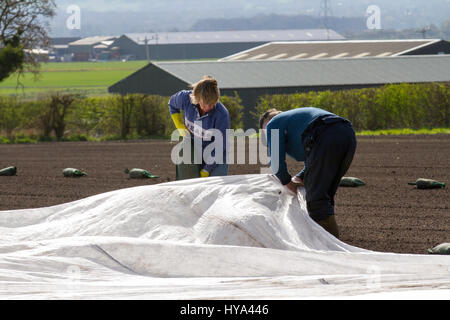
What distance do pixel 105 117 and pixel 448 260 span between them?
16.6 m

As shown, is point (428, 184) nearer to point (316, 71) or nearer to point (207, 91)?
point (207, 91)

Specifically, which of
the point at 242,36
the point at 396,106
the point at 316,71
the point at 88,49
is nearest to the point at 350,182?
the point at 396,106

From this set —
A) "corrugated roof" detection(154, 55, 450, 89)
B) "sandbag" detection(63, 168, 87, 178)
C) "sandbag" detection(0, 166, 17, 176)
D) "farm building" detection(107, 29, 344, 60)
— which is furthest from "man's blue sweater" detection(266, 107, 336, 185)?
"farm building" detection(107, 29, 344, 60)

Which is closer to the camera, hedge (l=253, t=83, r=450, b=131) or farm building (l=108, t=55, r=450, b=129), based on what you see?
hedge (l=253, t=83, r=450, b=131)

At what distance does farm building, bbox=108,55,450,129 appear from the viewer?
2839 centimetres

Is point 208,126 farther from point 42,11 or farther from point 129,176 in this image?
point 42,11

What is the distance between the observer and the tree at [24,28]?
26094mm

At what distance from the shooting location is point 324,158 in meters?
5.42

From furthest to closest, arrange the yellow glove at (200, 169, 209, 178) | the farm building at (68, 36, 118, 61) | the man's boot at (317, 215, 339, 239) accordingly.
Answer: the farm building at (68, 36, 118, 61), the yellow glove at (200, 169, 209, 178), the man's boot at (317, 215, 339, 239)

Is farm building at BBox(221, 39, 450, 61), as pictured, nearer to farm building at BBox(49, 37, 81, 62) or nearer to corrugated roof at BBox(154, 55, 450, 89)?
corrugated roof at BBox(154, 55, 450, 89)

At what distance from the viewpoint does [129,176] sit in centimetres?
1152

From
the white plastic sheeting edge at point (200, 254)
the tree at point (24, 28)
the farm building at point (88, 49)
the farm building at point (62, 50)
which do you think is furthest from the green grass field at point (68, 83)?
the farm building at point (62, 50)

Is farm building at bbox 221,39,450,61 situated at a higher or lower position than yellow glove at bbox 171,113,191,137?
higher
